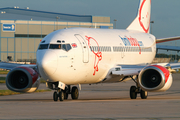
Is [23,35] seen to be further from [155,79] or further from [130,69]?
[155,79]

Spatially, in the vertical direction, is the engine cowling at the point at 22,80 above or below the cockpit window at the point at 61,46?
below

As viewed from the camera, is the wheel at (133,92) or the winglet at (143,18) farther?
the winglet at (143,18)

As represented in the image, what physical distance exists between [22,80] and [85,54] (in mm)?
4843

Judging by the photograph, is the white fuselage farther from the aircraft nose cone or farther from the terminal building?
the terminal building

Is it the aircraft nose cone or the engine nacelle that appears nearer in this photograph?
the aircraft nose cone

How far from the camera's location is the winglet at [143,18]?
3351 cm

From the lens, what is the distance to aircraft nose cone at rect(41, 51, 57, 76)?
19816mm

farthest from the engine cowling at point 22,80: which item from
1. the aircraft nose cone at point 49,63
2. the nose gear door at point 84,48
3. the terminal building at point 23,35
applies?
the terminal building at point 23,35

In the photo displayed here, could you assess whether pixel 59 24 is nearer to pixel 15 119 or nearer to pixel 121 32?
pixel 121 32

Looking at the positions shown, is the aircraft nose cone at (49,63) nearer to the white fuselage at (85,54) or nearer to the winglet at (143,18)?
the white fuselage at (85,54)

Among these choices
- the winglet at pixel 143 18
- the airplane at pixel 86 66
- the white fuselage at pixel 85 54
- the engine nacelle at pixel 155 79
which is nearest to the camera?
the white fuselage at pixel 85 54

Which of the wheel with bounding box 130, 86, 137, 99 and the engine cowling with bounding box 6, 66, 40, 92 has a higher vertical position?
the engine cowling with bounding box 6, 66, 40, 92

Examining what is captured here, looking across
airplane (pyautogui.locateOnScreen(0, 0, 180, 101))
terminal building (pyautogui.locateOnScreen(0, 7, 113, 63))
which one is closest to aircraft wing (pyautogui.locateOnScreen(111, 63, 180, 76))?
airplane (pyautogui.locateOnScreen(0, 0, 180, 101))

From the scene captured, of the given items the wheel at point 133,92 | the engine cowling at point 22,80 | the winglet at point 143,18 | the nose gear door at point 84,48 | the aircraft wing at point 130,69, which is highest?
the winglet at point 143,18
